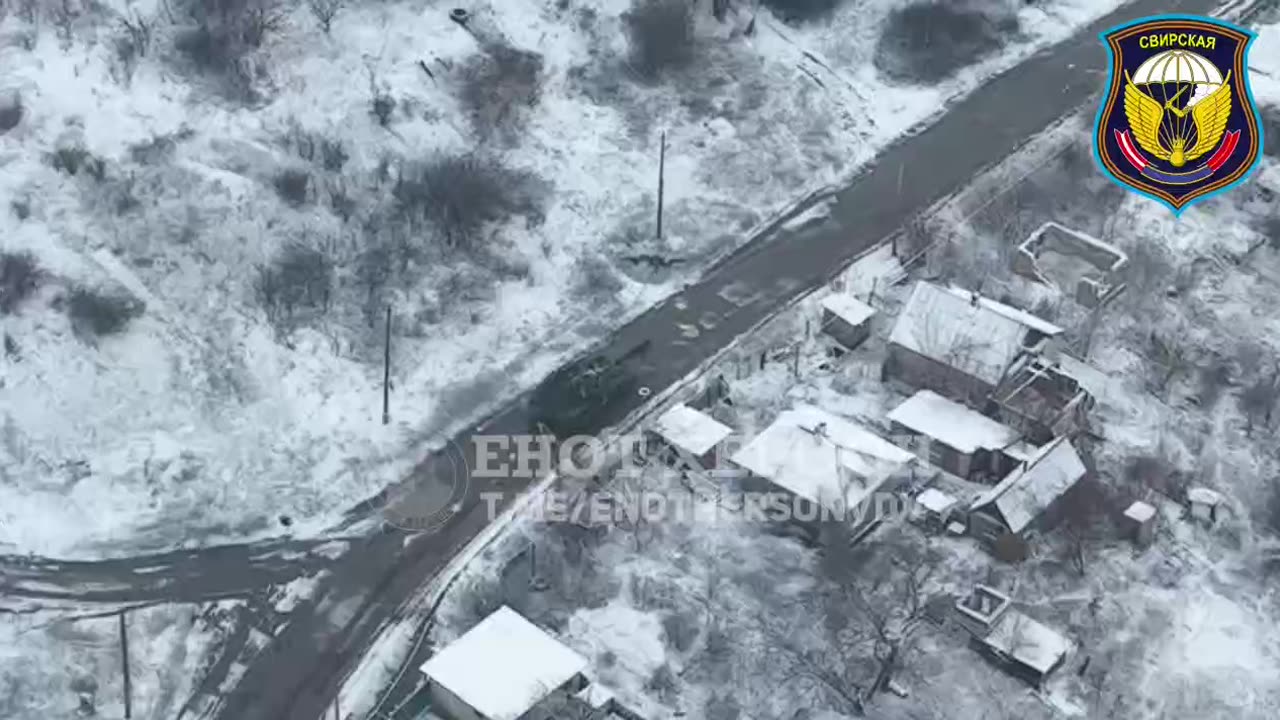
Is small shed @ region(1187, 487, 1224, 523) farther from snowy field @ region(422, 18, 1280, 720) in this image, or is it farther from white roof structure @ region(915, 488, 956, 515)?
white roof structure @ region(915, 488, 956, 515)

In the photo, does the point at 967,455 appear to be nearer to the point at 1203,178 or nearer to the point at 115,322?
the point at 1203,178

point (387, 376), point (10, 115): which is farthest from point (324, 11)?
point (387, 376)

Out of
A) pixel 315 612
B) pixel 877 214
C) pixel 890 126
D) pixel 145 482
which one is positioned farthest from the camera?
pixel 890 126

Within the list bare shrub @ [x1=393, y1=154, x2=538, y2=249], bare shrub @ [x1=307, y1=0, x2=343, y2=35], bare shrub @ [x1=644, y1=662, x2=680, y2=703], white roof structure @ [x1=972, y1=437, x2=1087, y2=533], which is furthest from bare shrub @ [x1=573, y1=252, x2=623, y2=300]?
bare shrub @ [x1=644, y1=662, x2=680, y2=703]

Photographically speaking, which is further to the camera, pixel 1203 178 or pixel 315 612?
pixel 1203 178

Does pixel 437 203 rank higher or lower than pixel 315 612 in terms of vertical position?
higher

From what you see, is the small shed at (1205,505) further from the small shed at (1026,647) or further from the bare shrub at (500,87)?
the bare shrub at (500,87)

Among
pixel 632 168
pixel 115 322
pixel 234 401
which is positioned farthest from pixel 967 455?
pixel 115 322
